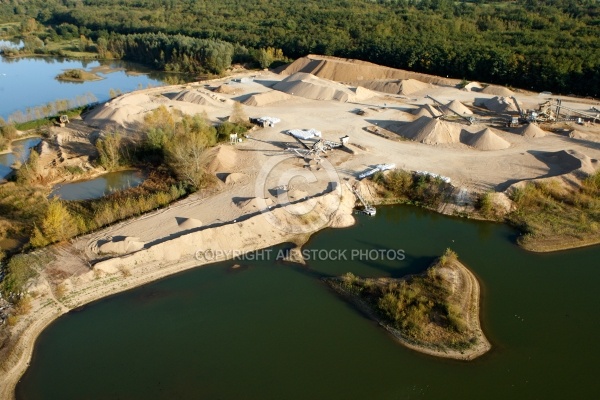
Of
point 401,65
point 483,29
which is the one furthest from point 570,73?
point 483,29

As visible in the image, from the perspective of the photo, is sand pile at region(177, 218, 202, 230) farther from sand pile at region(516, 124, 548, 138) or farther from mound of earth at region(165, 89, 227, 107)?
sand pile at region(516, 124, 548, 138)

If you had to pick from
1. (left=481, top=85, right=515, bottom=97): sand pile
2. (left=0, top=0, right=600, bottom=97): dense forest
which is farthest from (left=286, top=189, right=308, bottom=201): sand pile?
(left=0, top=0, right=600, bottom=97): dense forest

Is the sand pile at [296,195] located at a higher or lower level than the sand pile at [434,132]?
lower

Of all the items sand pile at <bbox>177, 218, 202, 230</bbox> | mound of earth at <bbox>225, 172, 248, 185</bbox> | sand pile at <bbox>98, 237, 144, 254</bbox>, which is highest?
mound of earth at <bbox>225, 172, 248, 185</bbox>

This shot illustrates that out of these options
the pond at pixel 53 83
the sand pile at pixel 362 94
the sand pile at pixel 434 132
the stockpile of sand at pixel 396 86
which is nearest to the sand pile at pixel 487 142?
the sand pile at pixel 434 132

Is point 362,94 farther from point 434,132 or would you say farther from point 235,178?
point 235,178

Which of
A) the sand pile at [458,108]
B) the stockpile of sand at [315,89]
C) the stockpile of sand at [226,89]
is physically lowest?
the stockpile of sand at [226,89]

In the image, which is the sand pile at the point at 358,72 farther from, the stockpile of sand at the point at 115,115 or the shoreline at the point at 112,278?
the shoreline at the point at 112,278
